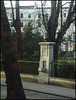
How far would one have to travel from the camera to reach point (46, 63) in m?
11.9

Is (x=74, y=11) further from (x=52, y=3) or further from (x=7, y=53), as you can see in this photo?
(x=7, y=53)

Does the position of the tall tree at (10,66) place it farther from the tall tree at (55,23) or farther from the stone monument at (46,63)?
the tall tree at (55,23)

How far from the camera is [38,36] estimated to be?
22.0 metres

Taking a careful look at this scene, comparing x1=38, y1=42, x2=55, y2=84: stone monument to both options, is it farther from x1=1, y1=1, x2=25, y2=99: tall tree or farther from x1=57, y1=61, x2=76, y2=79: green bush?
x1=1, y1=1, x2=25, y2=99: tall tree

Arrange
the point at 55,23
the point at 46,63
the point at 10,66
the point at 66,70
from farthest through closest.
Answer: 1. the point at 55,23
2. the point at 46,63
3. the point at 66,70
4. the point at 10,66

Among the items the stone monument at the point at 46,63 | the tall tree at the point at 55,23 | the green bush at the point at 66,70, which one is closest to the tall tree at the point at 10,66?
the green bush at the point at 66,70

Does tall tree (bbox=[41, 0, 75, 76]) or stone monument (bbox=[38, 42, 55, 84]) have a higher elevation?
tall tree (bbox=[41, 0, 75, 76])

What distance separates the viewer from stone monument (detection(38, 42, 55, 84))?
11.8 meters

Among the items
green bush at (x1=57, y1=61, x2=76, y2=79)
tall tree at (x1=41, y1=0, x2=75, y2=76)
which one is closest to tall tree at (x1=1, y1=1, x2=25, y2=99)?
green bush at (x1=57, y1=61, x2=76, y2=79)

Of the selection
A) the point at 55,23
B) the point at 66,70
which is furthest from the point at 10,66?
the point at 55,23

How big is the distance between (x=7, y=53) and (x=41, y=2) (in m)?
10.4

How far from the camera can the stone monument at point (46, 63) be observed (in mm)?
11767

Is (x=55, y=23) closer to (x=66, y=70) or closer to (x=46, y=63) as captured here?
(x=46, y=63)

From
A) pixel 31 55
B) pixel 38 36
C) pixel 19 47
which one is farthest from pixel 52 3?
pixel 38 36
